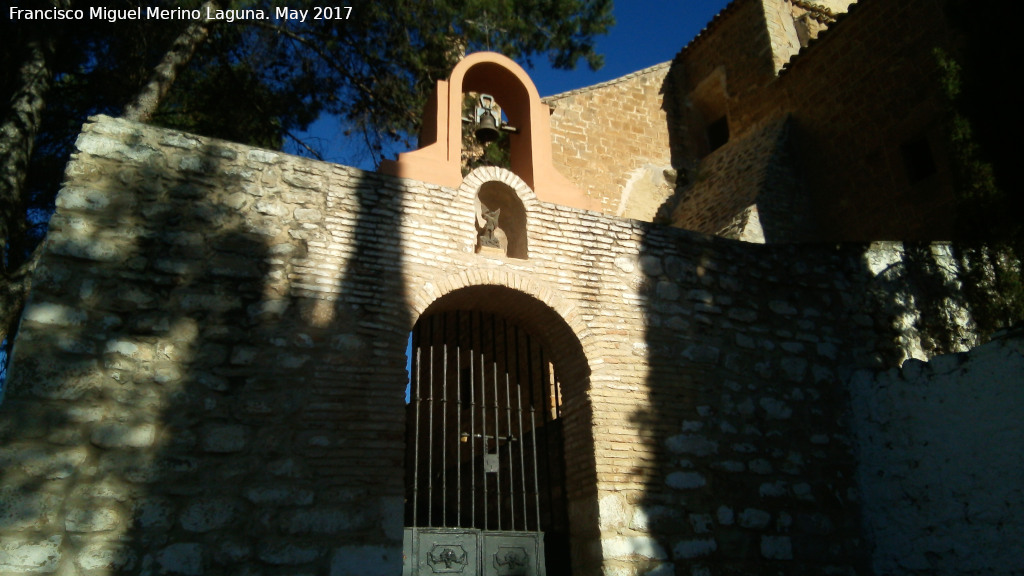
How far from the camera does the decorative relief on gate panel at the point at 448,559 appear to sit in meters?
4.39

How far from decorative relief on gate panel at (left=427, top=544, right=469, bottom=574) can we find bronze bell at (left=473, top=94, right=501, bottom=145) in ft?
9.77

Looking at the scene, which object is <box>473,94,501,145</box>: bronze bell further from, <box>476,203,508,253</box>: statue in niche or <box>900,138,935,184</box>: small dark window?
<box>900,138,935,184</box>: small dark window

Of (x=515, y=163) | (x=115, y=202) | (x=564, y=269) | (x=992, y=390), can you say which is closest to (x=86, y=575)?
(x=115, y=202)

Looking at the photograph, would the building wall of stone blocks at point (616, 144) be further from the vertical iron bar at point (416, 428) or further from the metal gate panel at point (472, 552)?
the metal gate panel at point (472, 552)

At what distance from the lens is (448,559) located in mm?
4422

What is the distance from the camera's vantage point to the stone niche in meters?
5.15

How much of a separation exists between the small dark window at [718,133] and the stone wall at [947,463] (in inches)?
347

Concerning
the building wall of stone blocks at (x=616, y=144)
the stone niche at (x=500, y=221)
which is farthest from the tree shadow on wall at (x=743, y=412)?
the building wall of stone blocks at (x=616, y=144)

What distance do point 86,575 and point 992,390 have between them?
216 inches

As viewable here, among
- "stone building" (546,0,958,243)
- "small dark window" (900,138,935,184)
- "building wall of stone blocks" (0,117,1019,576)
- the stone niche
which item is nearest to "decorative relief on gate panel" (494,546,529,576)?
"building wall of stone blocks" (0,117,1019,576)

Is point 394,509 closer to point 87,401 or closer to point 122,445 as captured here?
point 122,445

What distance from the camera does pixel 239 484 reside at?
12.5 feet

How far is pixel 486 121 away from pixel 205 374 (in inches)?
110

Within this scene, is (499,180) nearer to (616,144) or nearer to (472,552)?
(472,552)
